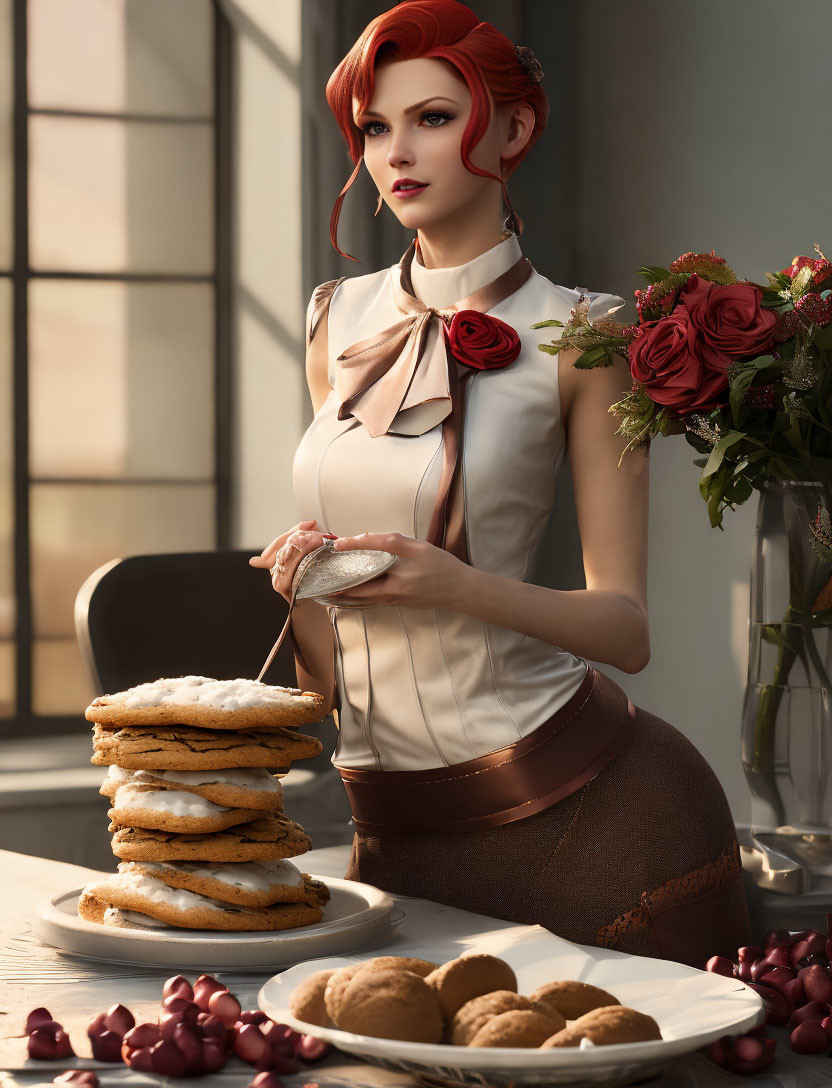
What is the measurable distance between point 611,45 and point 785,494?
2854mm

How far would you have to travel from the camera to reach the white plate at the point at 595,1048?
65cm

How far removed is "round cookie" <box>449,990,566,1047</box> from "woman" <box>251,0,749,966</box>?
54 cm

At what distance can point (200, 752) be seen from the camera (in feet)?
3.30

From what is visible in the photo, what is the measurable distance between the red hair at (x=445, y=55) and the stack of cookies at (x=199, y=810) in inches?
23.5

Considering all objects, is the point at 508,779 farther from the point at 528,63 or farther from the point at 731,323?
the point at 528,63

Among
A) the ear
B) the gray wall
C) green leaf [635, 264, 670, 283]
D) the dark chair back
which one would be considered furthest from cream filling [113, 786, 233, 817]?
the gray wall

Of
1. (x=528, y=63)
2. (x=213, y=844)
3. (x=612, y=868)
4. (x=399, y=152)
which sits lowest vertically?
(x=612, y=868)

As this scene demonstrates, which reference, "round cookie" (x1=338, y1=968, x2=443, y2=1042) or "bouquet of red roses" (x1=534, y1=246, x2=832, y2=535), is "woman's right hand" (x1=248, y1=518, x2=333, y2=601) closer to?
"bouquet of red roses" (x1=534, y1=246, x2=832, y2=535)

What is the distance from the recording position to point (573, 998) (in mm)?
723

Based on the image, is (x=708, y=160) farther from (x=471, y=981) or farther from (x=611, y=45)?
(x=471, y=981)

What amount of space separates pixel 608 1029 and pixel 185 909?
1.41 feet

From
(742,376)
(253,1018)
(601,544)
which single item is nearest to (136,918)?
(253,1018)

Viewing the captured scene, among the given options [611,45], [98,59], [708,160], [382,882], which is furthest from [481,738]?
[98,59]

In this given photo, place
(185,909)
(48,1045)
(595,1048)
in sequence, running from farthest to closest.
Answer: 1. (185,909)
2. (48,1045)
3. (595,1048)
